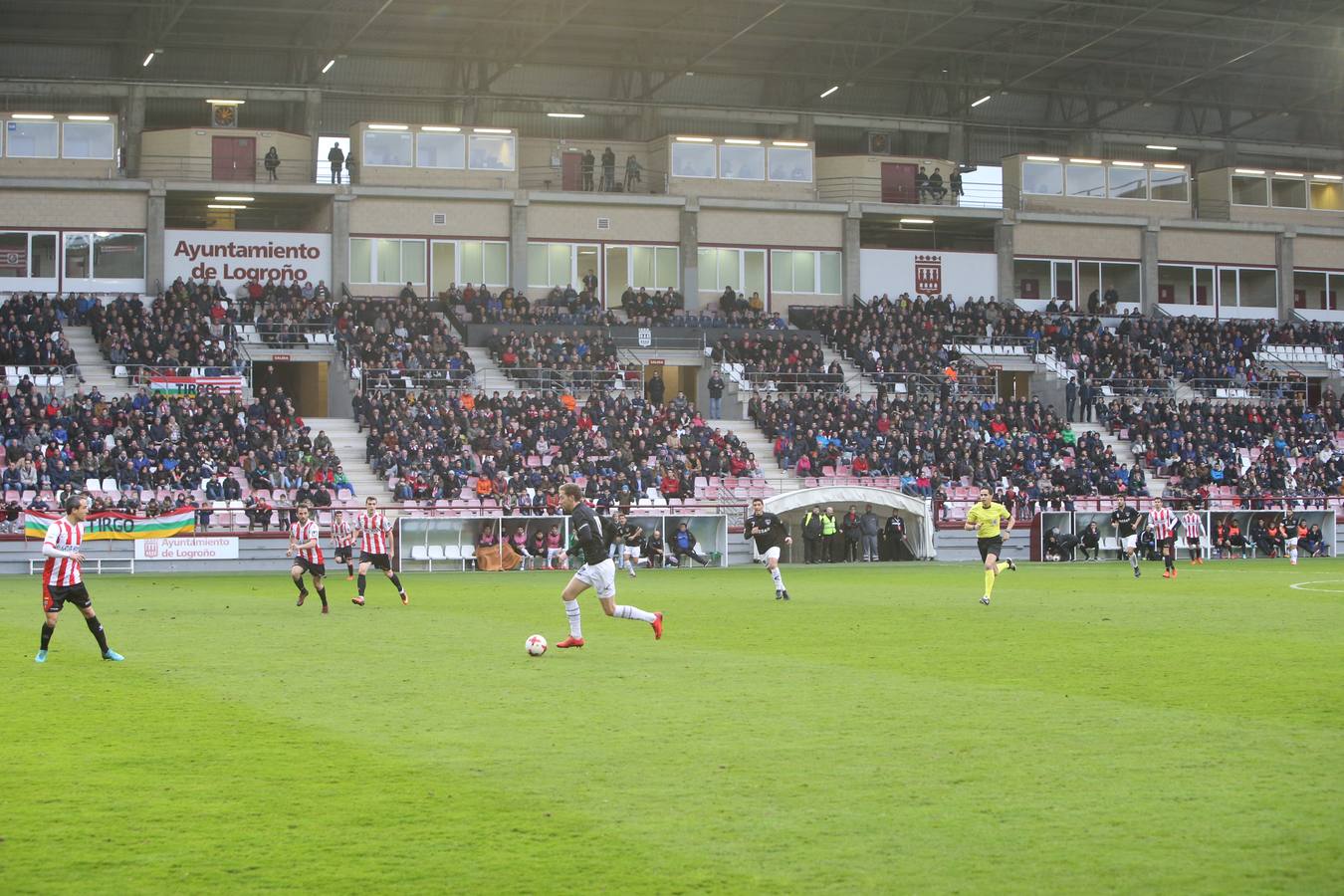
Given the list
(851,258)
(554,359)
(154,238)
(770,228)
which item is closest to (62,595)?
(554,359)

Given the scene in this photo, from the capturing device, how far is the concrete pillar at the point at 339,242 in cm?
6103

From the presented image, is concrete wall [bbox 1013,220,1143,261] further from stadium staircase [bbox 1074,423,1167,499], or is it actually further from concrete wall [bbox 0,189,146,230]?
concrete wall [bbox 0,189,146,230]

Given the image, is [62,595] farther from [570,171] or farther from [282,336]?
[570,171]

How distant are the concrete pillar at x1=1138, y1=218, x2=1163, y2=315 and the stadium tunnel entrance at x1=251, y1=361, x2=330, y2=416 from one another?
35890 mm

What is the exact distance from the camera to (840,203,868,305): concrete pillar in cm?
6700

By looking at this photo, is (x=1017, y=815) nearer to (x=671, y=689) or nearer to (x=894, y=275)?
(x=671, y=689)

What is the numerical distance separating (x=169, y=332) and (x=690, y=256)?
2160cm

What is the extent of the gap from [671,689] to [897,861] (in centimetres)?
687

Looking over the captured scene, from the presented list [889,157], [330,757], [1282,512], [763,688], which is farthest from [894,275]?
[330,757]

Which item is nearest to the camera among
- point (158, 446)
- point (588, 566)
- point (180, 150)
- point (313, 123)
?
point (588, 566)

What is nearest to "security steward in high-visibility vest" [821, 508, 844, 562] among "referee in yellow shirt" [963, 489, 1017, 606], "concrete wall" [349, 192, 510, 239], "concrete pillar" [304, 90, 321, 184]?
"referee in yellow shirt" [963, 489, 1017, 606]

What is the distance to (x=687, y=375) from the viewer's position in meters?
62.0

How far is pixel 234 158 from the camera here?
2431 inches

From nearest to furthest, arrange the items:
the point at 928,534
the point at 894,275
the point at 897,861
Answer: the point at 897,861, the point at 928,534, the point at 894,275
